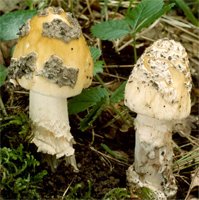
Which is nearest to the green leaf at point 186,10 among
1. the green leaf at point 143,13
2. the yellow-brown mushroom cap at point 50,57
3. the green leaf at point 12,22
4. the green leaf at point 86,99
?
the green leaf at point 143,13

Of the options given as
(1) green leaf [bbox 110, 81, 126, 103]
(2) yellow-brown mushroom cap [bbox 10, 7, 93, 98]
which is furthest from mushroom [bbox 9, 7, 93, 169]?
(1) green leaf [bbox 110, 81, 126, 103]

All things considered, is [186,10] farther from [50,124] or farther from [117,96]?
[50,124]

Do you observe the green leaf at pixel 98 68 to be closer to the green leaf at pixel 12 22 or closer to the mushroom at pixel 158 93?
the mushroom at pixel 158 93

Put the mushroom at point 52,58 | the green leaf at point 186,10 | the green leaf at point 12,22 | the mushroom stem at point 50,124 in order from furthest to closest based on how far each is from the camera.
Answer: the green leaf at point 186,10 → the green leaf at point 12,22 → the mushroom stem at point 50,124 → the mushroom at point 52,58

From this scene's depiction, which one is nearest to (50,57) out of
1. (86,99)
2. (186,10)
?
(86,99)

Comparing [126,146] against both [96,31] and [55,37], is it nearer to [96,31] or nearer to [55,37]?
[96,31]

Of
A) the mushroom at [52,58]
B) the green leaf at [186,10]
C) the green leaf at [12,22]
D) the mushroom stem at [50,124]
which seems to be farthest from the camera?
the green leaf at [186,10]
